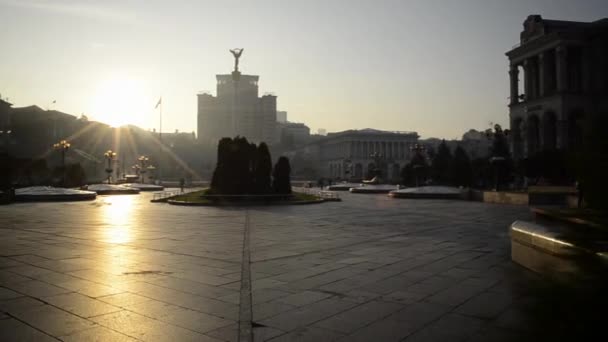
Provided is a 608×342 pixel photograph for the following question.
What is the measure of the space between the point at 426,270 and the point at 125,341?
5.70m

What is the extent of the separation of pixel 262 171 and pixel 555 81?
57100mm

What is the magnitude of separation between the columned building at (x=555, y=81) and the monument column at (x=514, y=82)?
59mm

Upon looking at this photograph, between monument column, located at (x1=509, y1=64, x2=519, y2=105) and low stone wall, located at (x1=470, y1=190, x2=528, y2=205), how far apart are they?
1739 inches

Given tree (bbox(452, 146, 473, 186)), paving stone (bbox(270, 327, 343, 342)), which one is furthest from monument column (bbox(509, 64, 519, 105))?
paving stone (bbox(270, 327, 343, 342))

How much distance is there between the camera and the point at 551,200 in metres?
31.6

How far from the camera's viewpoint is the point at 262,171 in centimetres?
3603

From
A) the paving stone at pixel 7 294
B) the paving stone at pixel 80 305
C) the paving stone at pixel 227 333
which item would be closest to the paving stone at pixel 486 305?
the paving stone at pixel 227 333

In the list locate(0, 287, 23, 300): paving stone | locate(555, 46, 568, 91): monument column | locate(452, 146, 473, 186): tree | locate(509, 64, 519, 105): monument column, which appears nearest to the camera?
locate(0, 287, 23, 300): paving stone

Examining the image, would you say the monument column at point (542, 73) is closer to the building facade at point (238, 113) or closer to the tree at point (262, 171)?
the tree at point (262, 171)

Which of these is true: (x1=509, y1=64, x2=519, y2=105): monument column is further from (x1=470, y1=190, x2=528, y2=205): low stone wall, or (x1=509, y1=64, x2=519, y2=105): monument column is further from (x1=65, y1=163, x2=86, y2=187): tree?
(x1=65, y1=163, x2=86, y2=187): tree

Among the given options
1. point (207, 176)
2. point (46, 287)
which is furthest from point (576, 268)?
point (207, 176)

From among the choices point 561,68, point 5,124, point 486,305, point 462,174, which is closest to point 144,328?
point 486,305

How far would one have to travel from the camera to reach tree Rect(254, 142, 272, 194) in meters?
35.8

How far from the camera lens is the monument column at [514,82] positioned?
76.7 m
